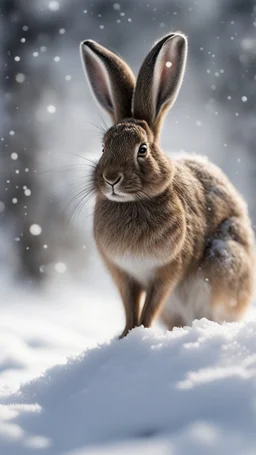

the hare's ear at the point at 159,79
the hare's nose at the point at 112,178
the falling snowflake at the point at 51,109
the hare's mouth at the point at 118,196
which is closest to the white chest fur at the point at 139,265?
the hare's mouth at the point at 118,196

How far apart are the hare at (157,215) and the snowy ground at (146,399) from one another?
370mm

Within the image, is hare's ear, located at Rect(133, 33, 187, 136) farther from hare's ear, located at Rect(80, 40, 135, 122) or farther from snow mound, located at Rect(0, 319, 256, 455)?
snow mound, located at Rect(0, 319, 256, 455)

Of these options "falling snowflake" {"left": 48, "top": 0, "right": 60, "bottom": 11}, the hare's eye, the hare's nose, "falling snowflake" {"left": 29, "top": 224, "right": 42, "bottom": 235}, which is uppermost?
"falling snowflake" {"left": 48, "top": 0, "right": 60, "bottom": 11}

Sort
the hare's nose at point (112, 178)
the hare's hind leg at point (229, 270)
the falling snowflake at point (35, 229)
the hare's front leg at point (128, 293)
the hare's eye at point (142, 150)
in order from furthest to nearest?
the falling snowflake at point (35, 229)
the hare's hind leg at point (229, 270)
the hare's front leg at point (128, 293)
the hare's eye at point (142, 150)
the hare's nose at point (112, 178)

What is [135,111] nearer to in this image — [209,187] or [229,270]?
[209,187]

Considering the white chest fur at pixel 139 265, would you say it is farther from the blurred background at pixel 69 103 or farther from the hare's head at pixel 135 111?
the blurred background at pixel 69 103

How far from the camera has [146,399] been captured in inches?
97.3

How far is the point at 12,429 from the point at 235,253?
5.56ft

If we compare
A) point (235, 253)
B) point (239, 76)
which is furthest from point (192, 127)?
point (235, 253)

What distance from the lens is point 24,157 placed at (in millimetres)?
7176

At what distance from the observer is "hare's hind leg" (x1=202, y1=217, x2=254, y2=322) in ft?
11.7

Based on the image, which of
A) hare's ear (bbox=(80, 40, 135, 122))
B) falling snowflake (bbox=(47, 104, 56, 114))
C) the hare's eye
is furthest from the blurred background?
the hare's eye

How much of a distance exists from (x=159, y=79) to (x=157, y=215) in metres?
0.66

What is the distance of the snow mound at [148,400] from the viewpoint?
2170 mm
